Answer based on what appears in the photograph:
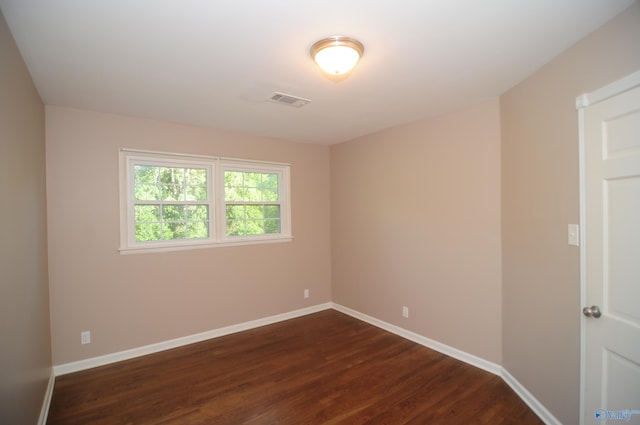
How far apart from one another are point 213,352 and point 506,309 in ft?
Result: 9.73

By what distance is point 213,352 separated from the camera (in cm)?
325

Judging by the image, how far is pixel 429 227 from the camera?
3.30 meters

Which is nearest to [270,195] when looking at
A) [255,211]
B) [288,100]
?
[255,211]

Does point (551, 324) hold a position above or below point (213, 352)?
above

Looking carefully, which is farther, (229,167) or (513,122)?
(229,167)

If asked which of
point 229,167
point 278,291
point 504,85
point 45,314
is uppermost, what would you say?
point 504,85

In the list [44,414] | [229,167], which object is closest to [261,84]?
[229,167]

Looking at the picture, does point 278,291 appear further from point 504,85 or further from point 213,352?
point 504,85

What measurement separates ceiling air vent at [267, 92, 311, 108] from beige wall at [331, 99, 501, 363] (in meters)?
1.39

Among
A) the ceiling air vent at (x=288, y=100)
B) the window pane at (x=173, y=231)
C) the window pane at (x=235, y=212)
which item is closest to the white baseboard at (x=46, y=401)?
the window pane at (x=173, y=231)

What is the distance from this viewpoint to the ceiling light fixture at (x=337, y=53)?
5.71 ft

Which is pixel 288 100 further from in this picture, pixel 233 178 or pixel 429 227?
pixel 429 227

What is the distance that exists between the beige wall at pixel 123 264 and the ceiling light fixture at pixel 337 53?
2.25 meters

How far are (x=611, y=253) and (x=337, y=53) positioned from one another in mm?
1905
